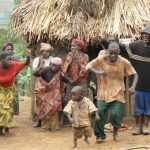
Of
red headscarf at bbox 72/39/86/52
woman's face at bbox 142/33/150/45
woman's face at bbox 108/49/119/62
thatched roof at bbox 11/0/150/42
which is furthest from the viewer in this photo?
thatched roof at bbox 11/0/150/42

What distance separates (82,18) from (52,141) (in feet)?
8.79

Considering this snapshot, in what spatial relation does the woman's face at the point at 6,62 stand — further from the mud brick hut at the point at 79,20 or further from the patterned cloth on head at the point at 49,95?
the mud brick hut at the point at 79,20

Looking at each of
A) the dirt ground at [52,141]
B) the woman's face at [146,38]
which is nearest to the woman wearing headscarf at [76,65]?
the dirt ground at [52,141]

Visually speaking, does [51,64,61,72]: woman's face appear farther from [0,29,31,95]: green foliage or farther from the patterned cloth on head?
[0,29,31,95]: green foliage

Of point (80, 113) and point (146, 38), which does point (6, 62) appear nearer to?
point (80, 113)

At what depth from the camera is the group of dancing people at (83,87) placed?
7824 mm

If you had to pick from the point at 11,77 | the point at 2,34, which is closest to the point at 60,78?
A: the point at 11,77

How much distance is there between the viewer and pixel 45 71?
9406 millimetres

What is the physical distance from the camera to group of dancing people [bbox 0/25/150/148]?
7824 millimetres

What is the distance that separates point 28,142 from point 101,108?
155 cm

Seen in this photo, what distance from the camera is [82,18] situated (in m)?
10.0

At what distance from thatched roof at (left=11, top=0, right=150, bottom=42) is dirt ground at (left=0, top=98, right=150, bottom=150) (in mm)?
1810

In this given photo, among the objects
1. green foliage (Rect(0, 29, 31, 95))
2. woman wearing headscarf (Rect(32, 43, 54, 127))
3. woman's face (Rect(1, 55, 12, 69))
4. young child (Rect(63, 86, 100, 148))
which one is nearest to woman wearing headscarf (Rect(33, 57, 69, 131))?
woman wearing headscarf (Rect(32, 43, 54, 127))

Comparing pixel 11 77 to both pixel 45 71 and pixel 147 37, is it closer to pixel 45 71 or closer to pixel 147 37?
pixel 45 71
